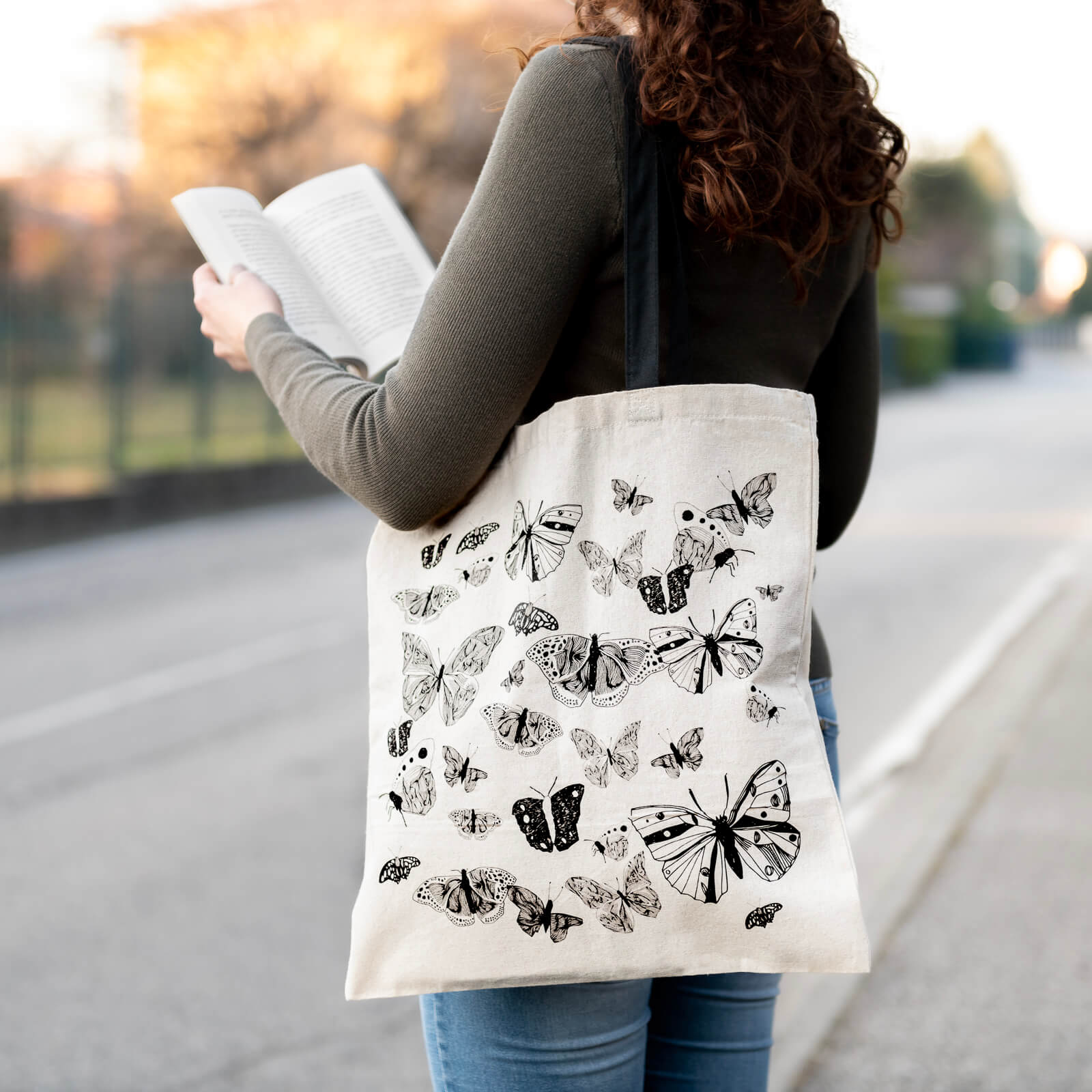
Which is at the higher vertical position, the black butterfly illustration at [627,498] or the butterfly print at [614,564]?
the black butterfly illustration at [627,498]

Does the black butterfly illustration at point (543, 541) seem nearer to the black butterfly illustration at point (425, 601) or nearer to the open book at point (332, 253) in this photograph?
the black butterfly illustration at point (425, 601)

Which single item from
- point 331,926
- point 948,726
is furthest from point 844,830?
point 948,726

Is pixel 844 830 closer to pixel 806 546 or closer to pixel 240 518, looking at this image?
pixel 806 546

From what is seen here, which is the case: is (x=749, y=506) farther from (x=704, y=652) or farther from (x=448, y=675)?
(x=448, y=675)

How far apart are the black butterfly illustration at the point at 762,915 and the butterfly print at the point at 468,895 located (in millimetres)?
207

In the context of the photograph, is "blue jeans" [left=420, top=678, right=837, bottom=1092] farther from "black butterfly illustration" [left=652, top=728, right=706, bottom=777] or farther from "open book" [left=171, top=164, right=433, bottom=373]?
"open book" [left=171, top=164, right=433, bottom=373]

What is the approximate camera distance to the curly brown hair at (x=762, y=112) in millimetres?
1251

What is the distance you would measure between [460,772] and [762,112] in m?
0.65

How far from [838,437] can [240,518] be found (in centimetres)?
1315

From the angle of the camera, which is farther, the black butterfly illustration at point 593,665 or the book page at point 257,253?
the book page at point 257,253

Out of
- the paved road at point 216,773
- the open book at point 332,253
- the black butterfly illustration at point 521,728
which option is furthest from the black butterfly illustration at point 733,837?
the paved road at point 216,773

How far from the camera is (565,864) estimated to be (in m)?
1.24

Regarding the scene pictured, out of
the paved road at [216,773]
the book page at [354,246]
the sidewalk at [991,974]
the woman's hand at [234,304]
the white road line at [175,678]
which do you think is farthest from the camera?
the white road line at [175,678]

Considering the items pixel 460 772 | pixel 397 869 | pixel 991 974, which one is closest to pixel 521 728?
pixel 460 772
